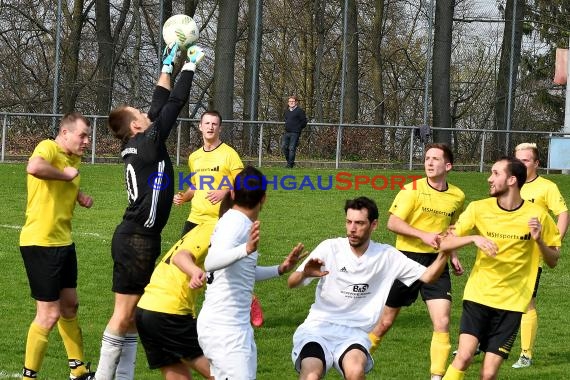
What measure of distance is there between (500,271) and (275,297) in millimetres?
4796

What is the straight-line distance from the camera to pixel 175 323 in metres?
6.42

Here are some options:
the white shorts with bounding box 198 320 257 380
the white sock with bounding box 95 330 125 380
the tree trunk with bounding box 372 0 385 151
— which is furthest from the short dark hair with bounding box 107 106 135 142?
the tree trunk with bounding box 372 0 385 151

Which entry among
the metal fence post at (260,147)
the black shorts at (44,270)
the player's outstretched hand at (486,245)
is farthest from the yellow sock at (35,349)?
the metal fence post at (260,147)

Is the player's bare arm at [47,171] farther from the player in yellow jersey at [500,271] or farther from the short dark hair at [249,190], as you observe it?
the player in yellow jersey at [500,271]

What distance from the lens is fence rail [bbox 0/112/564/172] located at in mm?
25609

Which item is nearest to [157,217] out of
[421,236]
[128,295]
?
[128,295]

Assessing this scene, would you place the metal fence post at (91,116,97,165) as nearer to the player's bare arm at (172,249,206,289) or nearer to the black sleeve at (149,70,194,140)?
the black sleeve at (149,70,194,140)

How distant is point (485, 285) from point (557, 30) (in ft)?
106

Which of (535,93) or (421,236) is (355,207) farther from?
(535,93)

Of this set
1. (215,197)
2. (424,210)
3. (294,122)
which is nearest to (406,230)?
(424,210)

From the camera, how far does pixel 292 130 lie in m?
25.7

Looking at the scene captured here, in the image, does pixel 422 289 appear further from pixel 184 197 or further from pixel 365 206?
pixel 184 197

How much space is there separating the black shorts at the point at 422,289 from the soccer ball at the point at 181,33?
2527mm

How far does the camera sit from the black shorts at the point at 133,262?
24.8 ft
